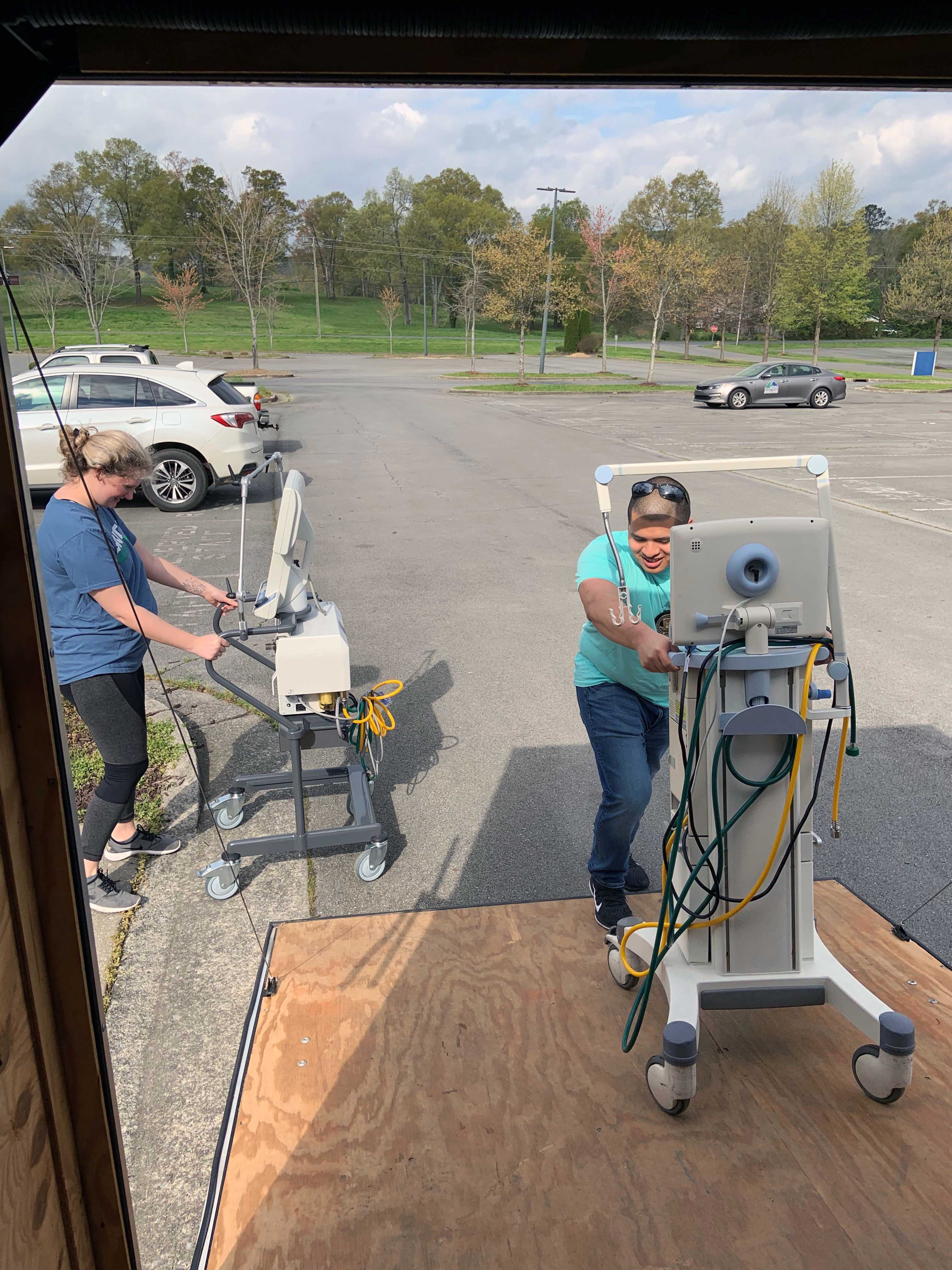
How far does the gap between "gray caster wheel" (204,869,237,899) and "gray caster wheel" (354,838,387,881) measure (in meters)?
0.55

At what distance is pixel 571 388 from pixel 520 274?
7.81 m

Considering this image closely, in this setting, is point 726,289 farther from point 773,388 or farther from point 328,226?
point 328,226

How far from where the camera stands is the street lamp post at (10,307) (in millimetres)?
1374

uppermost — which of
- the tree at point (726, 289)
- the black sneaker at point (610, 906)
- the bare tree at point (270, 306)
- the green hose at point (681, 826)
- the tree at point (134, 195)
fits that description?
the tree at point (134, 195)

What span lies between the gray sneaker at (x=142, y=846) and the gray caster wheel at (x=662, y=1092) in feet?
8.74

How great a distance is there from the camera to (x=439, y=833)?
14.3ft

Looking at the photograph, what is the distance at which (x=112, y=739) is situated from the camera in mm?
3592

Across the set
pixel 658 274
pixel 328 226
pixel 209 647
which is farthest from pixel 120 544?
pixel 328 226

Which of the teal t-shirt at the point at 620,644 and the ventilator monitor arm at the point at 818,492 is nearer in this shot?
the ventilator monitor arm at the point at 818,492

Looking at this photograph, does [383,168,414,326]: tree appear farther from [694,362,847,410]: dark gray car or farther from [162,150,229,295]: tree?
[694,362,847,410]: dark gray car

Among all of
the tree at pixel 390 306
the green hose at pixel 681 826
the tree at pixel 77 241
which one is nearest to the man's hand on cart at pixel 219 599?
the green hose at pixel 681 826

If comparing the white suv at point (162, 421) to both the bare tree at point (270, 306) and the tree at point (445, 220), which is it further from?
the tree at point (445, 220)

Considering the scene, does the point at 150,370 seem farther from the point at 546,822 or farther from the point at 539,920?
the point at 539,920

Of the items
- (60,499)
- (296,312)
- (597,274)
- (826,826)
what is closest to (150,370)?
(60,499)
